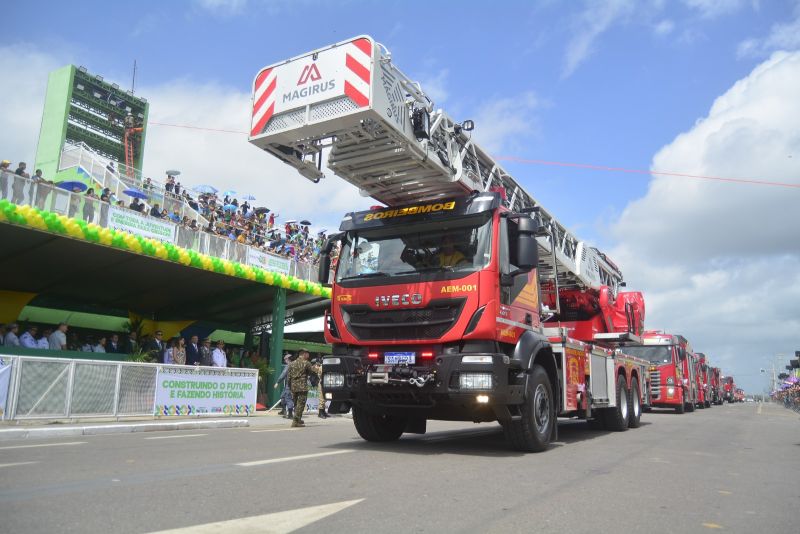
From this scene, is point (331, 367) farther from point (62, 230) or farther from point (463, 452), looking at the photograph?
point (62, 230)

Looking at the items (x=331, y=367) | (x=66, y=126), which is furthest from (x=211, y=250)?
(x=66, y=126)

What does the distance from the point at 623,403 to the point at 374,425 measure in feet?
21.2

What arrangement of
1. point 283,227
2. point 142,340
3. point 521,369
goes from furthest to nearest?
1. point 283,227
2. point 142,340
3. point 521,369

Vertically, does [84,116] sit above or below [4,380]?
above

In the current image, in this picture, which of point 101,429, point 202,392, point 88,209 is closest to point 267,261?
point 88,209

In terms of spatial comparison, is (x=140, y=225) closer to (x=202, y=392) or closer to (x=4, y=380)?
(x=202, y=392)

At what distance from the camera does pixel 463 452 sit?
750 cm

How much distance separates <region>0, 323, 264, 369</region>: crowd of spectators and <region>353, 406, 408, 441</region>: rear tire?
364 inches

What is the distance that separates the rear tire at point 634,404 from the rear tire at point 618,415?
552 mm

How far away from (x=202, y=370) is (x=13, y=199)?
556 cm

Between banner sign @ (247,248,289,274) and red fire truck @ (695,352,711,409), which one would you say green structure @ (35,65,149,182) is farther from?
red fire truck @ (695,352,711,409)

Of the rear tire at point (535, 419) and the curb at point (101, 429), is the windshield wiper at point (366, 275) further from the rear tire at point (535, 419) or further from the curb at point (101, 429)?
the curb at point (101, 429)

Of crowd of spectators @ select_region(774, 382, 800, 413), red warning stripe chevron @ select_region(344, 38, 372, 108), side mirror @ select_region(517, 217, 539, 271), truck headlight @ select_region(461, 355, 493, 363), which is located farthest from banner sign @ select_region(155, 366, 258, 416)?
crowd of spectators @ select_region(774, 382, 800, 413)

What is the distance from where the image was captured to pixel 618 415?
12023 mm
